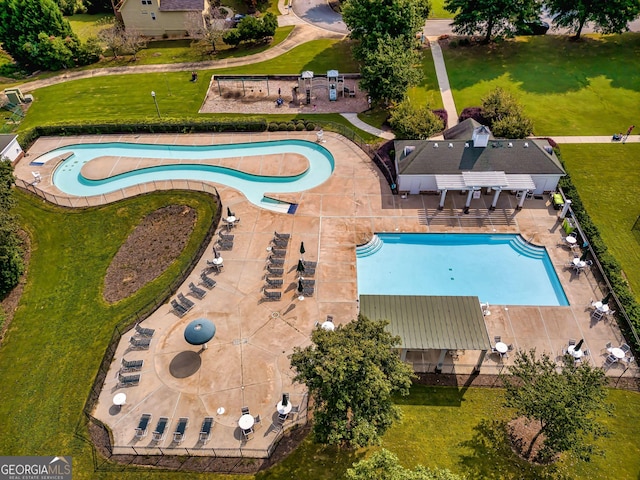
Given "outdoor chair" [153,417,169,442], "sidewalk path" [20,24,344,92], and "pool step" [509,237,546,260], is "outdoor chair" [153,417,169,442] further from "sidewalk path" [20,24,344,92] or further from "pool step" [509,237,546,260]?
"sidewalk path" [20,24,344,92]

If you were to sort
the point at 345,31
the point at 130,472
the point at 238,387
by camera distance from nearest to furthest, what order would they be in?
the point at 130,472, the point at 238,387, the point at 345,31

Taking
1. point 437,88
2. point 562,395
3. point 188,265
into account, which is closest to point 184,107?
point 188,265

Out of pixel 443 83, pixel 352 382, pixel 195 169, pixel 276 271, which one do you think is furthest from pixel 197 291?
pixel 443 83

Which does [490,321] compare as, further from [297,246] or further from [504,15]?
[504,15]

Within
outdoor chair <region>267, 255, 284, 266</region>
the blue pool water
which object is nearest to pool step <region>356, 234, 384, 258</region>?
the blue pool water

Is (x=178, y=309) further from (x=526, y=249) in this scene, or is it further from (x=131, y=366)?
(x=526, y=249)
